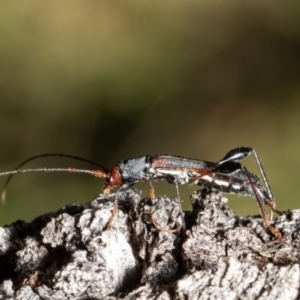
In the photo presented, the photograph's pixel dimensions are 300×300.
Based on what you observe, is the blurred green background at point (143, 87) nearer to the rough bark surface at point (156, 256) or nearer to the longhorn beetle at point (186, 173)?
the longhorn beetle at point (186, 173)

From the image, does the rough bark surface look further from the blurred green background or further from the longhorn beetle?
the blurred green background

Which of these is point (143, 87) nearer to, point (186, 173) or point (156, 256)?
point (186, 173)

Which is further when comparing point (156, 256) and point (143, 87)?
point (143, 87)

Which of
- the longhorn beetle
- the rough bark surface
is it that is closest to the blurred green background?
the longhorn beetle

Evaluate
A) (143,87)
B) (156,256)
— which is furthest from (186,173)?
(143,87)

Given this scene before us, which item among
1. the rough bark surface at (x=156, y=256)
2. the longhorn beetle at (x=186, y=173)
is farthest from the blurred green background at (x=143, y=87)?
the rough bark surface at (x=156, y=256)

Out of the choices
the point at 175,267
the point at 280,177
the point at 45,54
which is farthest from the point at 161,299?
the point at 45,54
